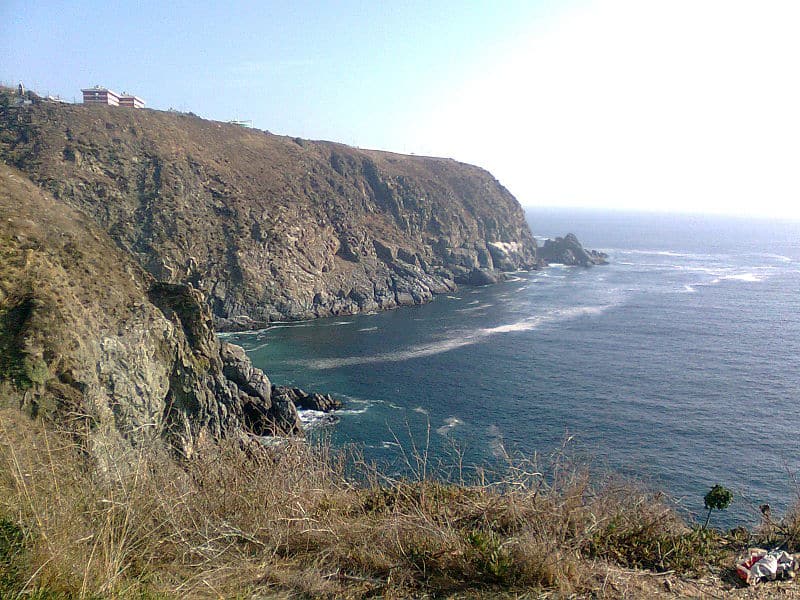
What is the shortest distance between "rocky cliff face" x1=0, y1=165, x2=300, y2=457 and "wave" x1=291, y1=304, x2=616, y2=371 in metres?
12.6

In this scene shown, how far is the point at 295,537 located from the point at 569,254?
10258cm

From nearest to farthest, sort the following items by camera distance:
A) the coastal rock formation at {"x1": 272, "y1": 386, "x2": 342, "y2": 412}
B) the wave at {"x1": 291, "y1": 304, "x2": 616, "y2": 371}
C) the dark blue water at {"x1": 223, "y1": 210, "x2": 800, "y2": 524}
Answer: the dark blue water at {"x1": 223, "y1": 210, "x2": 800, "y2": 524} → the coastal rock formation at {"x1": 272, "y1": 386, "x2": 342, "y2": 412} → the wave at {"x1": 291, "y1": 304, "x2": 616, "y2": 371}

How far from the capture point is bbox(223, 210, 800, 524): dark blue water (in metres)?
26.9

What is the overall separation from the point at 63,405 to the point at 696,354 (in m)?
43.3

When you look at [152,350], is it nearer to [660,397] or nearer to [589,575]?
[589,575]

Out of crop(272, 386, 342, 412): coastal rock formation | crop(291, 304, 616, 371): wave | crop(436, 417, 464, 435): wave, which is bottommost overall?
crop(436, 417, 464, 435): wave

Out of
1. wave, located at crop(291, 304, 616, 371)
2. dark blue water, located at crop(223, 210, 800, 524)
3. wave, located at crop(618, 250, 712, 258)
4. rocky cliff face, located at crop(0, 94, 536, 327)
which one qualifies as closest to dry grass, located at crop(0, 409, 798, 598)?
dark blue water, located at crop(223, 210, 800, 524)

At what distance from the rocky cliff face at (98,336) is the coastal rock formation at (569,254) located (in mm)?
78989

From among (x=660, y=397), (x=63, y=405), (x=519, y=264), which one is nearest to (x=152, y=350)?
(x=63, y=405)

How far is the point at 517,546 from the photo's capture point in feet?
12.9

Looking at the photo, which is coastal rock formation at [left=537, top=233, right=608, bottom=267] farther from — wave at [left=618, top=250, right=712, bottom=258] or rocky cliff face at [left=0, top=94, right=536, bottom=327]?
wave at [left=618, top=250, right=712, bottom=258]

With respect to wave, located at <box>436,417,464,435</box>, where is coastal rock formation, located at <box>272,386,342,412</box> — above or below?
above

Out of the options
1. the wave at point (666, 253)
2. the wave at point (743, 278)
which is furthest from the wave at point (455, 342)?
the wave at point (666, 253)

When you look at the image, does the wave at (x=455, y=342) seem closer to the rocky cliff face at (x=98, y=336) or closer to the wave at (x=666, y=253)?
the rocky cliff face at (x=98, y=336)
